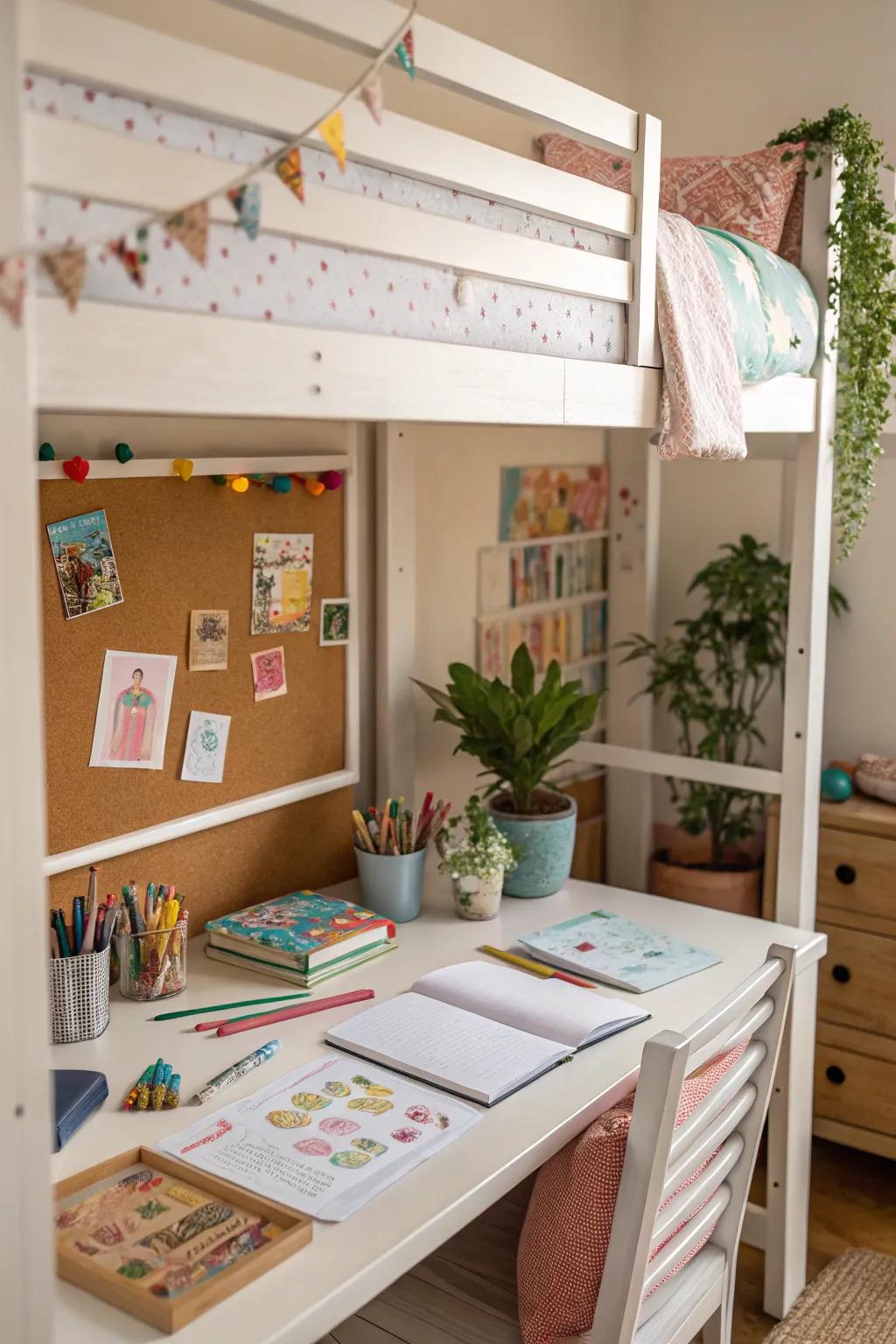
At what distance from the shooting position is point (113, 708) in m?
1.79

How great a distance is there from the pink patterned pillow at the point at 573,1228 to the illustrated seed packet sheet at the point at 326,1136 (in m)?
0.13

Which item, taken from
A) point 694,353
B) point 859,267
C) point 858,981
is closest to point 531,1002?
point 694,353

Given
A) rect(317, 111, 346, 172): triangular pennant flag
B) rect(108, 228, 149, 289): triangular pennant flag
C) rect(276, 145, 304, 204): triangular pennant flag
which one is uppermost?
rect(317, 111, 346, 172): triangular pennant flag

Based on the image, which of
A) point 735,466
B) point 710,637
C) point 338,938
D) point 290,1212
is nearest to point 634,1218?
point 290,1212

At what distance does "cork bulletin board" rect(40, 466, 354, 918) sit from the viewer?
1728mm

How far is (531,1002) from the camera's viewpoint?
1.69 m

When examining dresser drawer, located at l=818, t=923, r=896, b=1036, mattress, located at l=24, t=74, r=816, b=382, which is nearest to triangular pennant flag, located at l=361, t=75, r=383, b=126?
mattress, located at l=24, t=74, r=816, b=382

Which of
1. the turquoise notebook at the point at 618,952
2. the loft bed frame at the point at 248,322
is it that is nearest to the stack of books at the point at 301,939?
the turquoise notebook at the point at 618,952

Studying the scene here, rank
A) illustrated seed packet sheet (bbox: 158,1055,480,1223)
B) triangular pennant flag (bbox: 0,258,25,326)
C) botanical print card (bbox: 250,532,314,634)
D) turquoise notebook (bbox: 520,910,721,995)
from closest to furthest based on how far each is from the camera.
Answer: triangular pennant flag (bbox: 0,258,25,326) → illustrated seed packet sheet (bbox: 158,1055,480,1223) → turquoise notebook (bbox: 520,910,721,995) → botanical print card (bbox: 250,532,314,634)

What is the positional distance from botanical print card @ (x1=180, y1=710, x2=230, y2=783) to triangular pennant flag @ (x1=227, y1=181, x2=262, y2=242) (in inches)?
42.4

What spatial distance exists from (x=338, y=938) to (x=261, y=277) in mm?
1010

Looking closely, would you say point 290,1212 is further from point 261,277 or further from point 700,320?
point 700,320

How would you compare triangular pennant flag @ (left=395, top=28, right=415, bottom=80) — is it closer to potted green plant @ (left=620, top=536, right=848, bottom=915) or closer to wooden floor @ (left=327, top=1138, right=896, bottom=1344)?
wooden floor @ (left=327, top=1138, right=896, bottom=1344)

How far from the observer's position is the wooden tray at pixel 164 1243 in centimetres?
108
